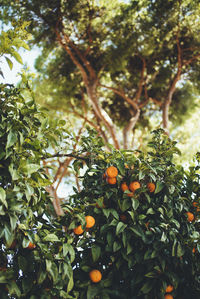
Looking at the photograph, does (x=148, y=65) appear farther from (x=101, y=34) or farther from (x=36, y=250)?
(x=36, y=250)

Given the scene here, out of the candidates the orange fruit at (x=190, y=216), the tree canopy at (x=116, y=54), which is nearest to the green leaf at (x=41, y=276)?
the orange fruit at (x=190, y=216)

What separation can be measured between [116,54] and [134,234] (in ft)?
14.7

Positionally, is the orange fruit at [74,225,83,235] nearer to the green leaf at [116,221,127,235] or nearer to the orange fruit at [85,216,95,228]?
the orange fruit at [85,216,95,228]

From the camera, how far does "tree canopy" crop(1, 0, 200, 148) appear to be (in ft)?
15.8

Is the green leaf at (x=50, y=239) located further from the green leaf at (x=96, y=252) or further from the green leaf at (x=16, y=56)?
the green leaf at (x=16, y=56)

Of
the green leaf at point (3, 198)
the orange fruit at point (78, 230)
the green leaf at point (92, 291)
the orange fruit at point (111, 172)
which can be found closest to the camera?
the green leaf at point (3, 198)

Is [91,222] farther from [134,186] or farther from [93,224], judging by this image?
[134,186]

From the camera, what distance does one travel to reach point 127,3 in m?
5.05

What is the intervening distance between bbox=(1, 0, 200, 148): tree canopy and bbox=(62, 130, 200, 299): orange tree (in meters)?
3.24

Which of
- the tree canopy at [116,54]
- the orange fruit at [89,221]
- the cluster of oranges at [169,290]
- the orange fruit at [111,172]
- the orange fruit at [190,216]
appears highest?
the tree canopy at [116,54]

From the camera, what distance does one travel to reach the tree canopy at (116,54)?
483 centimetres

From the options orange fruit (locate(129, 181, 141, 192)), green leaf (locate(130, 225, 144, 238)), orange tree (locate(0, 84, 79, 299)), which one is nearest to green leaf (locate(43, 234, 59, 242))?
orange tree (locate(0, 84, 79, 299))

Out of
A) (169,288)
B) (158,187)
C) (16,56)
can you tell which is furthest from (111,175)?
(16,56)

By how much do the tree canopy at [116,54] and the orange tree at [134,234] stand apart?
324 centimetres
